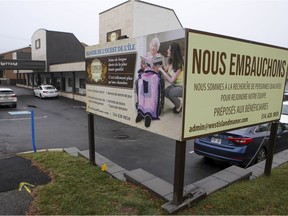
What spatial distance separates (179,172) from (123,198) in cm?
114

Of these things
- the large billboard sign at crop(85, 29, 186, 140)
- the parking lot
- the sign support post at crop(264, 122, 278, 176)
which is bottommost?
the parking lot

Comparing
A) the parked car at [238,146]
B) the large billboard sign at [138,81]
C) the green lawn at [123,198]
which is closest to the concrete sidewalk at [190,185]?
the green lawn at [123,198]

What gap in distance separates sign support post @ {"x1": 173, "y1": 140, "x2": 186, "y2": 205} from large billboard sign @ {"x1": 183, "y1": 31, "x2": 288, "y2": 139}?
35 cm

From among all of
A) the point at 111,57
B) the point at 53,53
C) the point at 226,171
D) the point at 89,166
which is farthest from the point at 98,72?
the point at 53,53

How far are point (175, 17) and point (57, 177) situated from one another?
25.0 m

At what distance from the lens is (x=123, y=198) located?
4.34 m

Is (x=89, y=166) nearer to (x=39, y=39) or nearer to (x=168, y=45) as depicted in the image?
(x=168, y=45)

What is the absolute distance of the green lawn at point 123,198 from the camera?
4012mm

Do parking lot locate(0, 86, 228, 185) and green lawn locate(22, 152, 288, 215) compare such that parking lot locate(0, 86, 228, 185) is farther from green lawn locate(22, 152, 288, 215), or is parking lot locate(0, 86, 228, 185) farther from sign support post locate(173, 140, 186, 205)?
sign support post locate(173, 140, 186, 205)

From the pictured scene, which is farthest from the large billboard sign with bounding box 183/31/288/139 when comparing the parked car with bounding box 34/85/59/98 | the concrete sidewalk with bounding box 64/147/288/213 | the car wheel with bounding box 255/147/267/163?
the parked car with bounding box 34/85/59/98

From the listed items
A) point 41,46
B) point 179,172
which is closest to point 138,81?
point 179,172

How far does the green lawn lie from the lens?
4012 millimetres

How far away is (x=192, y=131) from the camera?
12.1 ft

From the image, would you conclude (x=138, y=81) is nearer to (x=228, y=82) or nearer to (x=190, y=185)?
(x=228, y=82)
